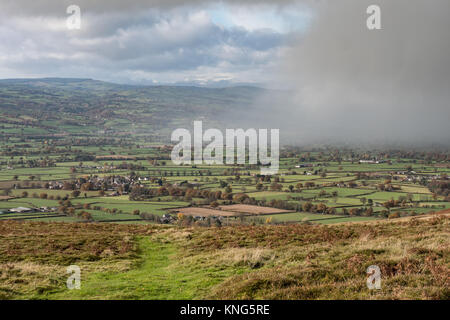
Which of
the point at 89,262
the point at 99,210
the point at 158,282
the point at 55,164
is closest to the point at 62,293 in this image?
the point at 158,282

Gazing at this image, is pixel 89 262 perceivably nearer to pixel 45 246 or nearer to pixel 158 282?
pixel 45 246

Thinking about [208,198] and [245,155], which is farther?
[245,155]

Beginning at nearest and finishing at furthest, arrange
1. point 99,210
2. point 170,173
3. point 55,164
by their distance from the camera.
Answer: point 99,210 < point 170,173 < point 55,164

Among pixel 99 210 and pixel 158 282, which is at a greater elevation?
pixel 158 282

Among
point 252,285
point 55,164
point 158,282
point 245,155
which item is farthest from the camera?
point 245,155
